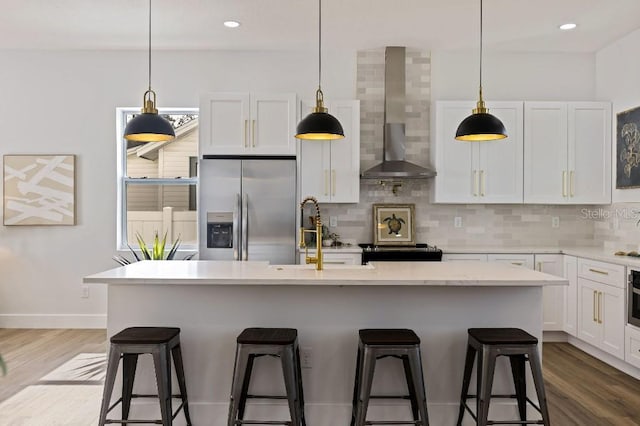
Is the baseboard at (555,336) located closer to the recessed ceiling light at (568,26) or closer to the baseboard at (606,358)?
the baseboard at (606,358)

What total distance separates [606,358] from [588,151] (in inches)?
78.9

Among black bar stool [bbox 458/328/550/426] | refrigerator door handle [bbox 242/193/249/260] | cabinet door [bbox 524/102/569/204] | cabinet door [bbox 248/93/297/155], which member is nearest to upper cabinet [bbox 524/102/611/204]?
cabinet door [bbox 524/102/569/204]

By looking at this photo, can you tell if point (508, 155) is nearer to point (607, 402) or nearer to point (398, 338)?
point (607, 402)

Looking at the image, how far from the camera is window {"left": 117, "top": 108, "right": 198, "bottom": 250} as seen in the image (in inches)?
210

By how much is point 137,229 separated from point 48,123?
1437 mm

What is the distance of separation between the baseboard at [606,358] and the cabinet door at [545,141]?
144cm

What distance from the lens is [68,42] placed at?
4930 mm

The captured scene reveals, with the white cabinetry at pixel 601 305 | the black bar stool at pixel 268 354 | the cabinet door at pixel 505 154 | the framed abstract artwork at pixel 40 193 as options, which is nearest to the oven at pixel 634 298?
the white cabinetry at pixel 601 305

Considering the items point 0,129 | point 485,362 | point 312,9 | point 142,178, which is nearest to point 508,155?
point 312,9

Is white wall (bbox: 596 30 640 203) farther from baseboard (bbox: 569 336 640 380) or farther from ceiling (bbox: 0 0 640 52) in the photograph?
baseboard (bbox: 569 336 640 380)

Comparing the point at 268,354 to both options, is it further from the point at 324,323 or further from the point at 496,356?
the point at 496,356

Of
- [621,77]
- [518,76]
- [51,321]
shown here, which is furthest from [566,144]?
[51,321]

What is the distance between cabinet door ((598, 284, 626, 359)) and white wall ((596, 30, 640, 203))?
1.07 metres

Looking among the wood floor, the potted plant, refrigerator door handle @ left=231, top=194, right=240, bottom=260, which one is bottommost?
the wood floor
